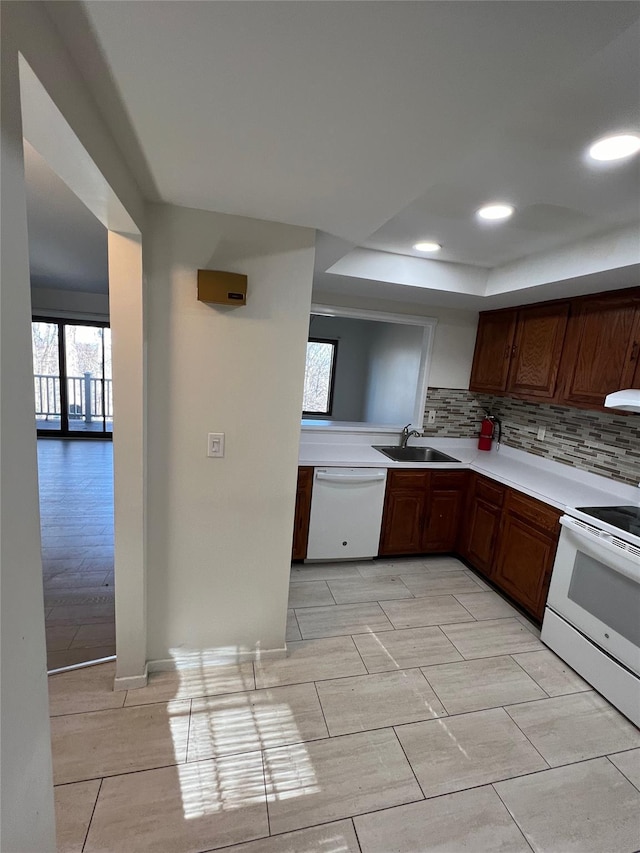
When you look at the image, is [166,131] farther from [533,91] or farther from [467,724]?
[467,724]

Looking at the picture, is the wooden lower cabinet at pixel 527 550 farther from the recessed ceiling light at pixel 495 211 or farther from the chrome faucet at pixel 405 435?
the recessed ceiling light at pixel 495 211

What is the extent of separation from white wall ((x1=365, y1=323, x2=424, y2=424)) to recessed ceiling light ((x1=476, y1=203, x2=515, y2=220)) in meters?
2.23

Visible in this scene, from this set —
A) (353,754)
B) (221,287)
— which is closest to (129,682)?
(353,754)

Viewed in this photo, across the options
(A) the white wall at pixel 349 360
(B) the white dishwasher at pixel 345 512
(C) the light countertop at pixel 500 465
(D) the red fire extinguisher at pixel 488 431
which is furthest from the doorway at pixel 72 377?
(D) the red fire extinguisher at pixel 488 431

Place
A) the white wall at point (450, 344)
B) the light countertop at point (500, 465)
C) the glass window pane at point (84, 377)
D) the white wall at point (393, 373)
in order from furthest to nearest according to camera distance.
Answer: the glass window pane at point (84, 377)
the white wall at point (393, 373)
the white wall at point (450, 344)
the light countertop at point (500, 465)

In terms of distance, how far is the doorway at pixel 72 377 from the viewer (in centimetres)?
602

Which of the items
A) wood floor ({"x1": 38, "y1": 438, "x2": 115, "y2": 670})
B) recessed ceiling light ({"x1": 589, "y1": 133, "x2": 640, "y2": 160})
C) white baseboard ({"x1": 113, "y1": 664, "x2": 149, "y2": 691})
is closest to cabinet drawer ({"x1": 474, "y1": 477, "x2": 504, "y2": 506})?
recessed ceiling light ({"x1": 589, "y1": 133, "x2": 640, "y2": 160})

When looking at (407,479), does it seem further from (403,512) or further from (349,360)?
(349,360)

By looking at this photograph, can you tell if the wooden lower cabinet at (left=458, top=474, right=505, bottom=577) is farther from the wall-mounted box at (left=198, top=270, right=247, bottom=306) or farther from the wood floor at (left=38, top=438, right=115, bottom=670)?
the wood floor at (left=38, top=438, right=115, bottom=670)

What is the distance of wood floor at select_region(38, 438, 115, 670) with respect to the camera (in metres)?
2.04

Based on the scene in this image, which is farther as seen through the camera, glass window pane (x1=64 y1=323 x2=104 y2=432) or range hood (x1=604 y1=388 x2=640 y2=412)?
glass window pane (x1=64 y1=323 x2=104 y2=432)

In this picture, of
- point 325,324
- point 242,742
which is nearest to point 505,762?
point 242,742

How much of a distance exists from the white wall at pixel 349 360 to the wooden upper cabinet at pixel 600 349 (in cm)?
352

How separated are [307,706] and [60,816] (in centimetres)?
94
